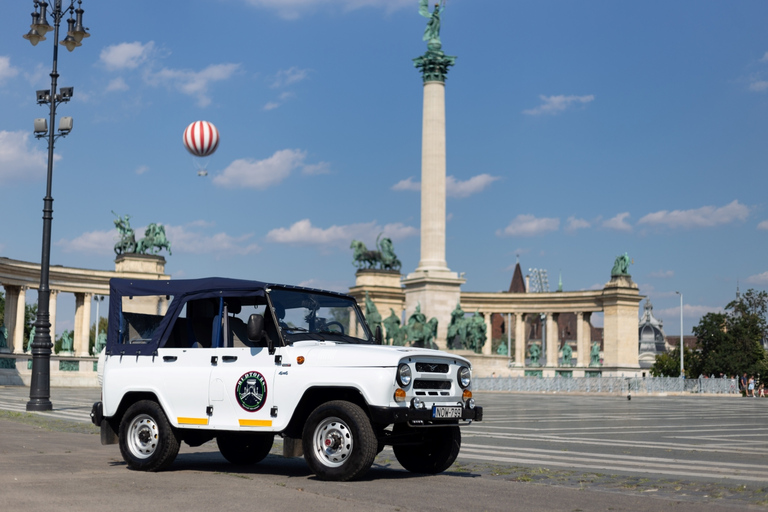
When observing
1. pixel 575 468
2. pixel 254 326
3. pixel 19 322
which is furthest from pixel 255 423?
pixel 19 322

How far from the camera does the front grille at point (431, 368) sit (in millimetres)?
11344

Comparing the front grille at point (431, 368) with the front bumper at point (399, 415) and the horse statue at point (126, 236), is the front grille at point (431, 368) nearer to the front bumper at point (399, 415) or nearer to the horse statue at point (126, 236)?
the front bumper at point (399, 415)

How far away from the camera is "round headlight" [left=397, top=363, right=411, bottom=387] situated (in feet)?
35.9

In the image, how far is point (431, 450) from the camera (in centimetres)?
1244

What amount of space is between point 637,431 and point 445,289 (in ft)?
161

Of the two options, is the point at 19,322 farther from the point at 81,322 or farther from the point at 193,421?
the point at 193,421

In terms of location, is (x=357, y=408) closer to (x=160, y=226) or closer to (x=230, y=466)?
(x=230, y=466)

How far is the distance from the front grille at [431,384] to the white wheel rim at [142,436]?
141 inches

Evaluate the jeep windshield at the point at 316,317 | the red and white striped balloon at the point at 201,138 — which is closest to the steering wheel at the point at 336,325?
the jeep windshield at the point at 316,317

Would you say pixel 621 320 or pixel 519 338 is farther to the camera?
pixel 519 338

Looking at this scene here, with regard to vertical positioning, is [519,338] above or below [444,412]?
above

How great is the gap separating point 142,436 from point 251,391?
182 cm

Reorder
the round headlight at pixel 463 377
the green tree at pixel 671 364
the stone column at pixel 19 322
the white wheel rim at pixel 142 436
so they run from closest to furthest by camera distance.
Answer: the round headlight at pixel 463 377 < the white wheel rim at pixel 142 436 < the stone column at pixel 19 322 < the green tree at pixel 671 364

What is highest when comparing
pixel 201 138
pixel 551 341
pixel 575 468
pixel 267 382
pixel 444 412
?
pixel 201 138
